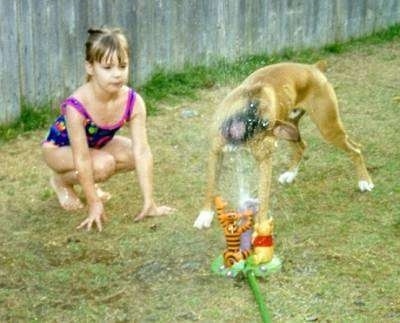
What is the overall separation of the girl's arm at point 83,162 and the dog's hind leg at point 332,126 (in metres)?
1.27

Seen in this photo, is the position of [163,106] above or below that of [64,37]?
below

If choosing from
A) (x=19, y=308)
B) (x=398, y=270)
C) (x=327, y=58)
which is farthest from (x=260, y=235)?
(x=327, y=58)

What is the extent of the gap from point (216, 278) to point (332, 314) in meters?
0.60

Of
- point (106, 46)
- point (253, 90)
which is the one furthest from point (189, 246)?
point (106, 46)

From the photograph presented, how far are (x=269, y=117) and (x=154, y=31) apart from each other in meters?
3.12

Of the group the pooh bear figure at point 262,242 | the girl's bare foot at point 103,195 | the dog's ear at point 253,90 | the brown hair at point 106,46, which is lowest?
the girl's bare foot at point 103,195

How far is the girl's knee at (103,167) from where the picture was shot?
17.3ft

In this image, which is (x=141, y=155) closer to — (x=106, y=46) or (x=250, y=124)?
(x=106, y=46)

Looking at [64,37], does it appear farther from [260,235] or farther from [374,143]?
[260,235]

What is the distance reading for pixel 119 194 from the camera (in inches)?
223

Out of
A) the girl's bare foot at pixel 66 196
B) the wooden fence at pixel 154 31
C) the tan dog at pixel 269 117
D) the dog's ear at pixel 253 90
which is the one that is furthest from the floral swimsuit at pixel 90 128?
the wooden fence at pixel 154 31

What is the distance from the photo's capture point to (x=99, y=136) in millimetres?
5320

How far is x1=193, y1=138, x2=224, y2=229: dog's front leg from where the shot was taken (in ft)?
15.9

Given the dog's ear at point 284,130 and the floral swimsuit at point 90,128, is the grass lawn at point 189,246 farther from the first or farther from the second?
the dog's ear at point 284,130
